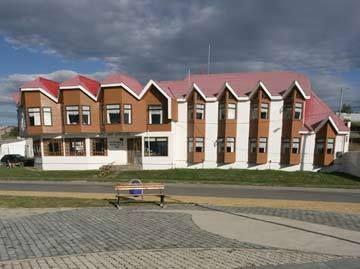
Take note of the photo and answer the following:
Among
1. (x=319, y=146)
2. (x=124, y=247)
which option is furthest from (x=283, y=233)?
(x=319, y=146)

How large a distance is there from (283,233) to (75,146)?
2654 cm

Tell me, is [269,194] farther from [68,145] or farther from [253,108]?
[68,145]

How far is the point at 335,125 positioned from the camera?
26.7m

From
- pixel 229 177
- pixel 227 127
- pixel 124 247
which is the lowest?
pixel 229 177

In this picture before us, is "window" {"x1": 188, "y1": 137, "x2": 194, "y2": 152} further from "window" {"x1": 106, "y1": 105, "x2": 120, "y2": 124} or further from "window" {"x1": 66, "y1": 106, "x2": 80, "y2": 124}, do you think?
"window" {"x1": 66, "y1": 106, "x2": 80, "y2": 124}

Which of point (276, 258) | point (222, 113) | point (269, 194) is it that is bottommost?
point (269, 194)

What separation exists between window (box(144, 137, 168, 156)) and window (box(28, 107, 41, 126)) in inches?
468

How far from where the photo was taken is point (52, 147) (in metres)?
30.4

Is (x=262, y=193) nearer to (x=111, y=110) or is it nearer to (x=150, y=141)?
(x=150, y=141)

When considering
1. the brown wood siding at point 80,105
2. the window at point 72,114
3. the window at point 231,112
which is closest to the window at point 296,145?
the window at point 231,112

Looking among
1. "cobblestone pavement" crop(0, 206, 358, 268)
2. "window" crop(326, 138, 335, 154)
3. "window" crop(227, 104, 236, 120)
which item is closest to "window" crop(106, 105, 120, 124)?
"window" crop(227, 104, 236, 120)

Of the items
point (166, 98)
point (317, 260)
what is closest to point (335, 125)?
point (166, 98)

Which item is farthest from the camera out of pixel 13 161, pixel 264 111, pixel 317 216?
pixel 13 161

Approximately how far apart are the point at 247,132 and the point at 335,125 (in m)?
8.27
